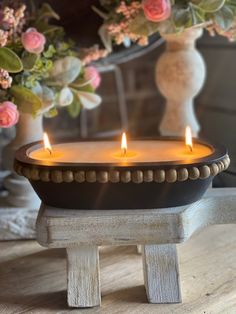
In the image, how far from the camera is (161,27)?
2.75ft

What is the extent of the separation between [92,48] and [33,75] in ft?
0.52

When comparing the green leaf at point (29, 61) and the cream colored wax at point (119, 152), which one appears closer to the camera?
the cream colored wax at point (119, 152)

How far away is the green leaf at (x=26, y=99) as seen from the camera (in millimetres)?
802

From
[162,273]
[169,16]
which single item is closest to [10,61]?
[169,16]

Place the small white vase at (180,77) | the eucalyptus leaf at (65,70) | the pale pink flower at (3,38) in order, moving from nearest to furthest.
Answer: the pale pink flower at (3,38) → the eucalyptus leaf at (65,70) → the small white vase at (180,77)

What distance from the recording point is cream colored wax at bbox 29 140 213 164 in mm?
657

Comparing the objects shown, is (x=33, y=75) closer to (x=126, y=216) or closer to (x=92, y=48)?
(x=92, y=48)

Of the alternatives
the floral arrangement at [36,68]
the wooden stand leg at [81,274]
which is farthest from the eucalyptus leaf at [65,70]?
the wooden stand leg at [81,274]

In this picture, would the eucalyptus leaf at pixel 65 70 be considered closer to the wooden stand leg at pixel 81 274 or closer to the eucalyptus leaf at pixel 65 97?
the eucalyptus leaf at pixel 65 97

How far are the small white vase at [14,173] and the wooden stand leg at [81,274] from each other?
261 mm

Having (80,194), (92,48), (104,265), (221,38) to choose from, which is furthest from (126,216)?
(221,38)

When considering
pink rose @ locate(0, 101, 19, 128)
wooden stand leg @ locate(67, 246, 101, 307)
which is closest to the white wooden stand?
wooden stand leg @ locate(67, 246, 101, 307)

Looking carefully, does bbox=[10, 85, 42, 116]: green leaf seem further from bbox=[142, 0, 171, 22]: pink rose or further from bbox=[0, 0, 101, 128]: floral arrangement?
bbox=[142, 0, 171, 22]: pink rose

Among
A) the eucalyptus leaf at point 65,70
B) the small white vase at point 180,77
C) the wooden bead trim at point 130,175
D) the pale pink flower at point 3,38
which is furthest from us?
the small white vase at point 180,77
